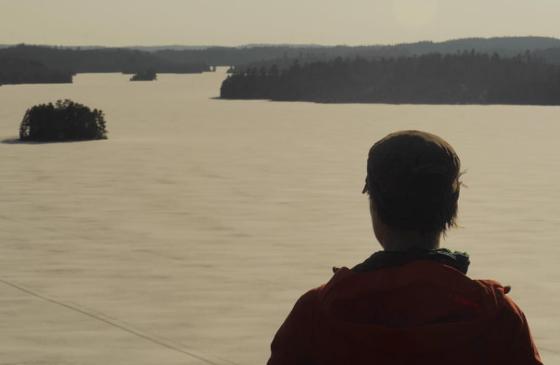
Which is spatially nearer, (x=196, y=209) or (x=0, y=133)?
(x=196, y=209)

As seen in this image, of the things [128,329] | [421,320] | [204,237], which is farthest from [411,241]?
[204,237]

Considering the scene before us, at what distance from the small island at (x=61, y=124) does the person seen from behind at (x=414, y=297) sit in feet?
70.3

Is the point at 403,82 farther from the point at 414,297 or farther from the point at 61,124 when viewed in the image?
the point at 414,297

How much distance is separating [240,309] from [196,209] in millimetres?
5309

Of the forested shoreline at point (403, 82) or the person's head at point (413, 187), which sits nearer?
the person's head at point (413, 187)

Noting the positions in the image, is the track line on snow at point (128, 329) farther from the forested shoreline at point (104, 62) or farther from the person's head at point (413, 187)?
the forested shoreline at point (104, 62)

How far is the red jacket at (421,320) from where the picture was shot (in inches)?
84.7

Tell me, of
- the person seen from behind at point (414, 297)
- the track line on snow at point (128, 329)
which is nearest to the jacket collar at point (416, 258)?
the person seen from behind at point (414, 297)

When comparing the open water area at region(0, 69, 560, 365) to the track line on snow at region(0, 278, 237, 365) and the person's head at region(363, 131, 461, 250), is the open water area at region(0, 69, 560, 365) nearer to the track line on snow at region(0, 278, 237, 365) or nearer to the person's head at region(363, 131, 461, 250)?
the track line on snow at region(0, 278, 237, 365)

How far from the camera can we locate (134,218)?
11492mm

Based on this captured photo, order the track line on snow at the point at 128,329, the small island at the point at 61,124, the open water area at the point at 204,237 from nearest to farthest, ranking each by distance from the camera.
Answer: the track line on snow at the point at 128,329 < the open water area at the point at 204,237 < the small island at the point at 61,124

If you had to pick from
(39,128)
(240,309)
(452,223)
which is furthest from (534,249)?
(39,128)

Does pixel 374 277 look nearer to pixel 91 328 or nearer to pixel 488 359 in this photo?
pixel 488 359

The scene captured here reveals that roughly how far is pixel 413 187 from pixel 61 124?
2192 cm
